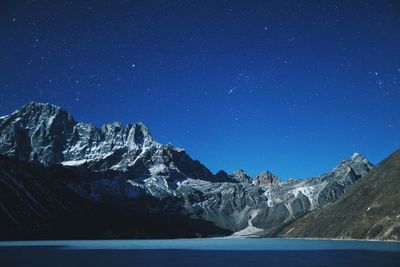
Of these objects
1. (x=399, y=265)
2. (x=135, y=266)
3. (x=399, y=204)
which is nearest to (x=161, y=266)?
(x=135, y=266)

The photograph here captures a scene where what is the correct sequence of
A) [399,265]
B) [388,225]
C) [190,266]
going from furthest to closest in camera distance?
[388,225] < [190,266] < [399,265]

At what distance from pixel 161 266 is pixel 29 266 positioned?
70.5 ft

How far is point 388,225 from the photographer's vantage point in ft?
621

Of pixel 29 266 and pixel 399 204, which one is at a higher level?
pixel 399 204

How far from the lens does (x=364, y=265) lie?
71.8 m

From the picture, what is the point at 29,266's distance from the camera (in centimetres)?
6938

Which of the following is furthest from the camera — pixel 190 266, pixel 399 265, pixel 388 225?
pixel 388 225

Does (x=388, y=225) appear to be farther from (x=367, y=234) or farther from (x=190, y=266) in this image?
(x=190, y=266)

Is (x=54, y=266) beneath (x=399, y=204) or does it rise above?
beneath

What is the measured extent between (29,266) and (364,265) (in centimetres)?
5532

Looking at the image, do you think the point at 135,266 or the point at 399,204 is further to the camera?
the point at 399,204

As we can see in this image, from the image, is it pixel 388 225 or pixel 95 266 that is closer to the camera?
pixel 95 266

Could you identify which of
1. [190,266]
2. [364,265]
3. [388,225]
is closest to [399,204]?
[388,225]

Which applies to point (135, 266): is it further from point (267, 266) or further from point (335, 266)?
point (335, 266)
